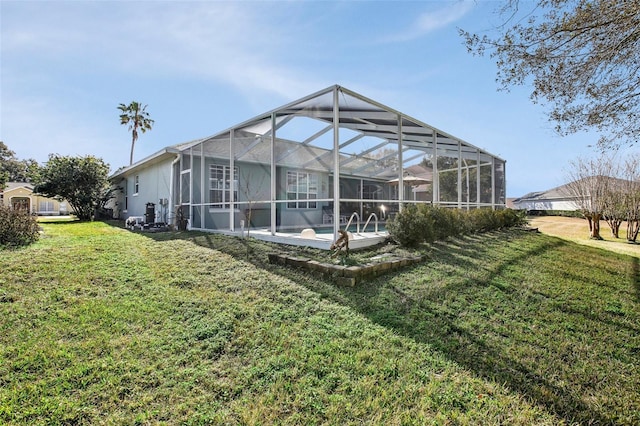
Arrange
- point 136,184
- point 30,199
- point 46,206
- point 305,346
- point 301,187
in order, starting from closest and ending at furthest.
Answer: point 305,346 < point 301,187 < point 136,184 < point 30,199 < point 46,206

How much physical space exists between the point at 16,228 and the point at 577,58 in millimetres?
11176

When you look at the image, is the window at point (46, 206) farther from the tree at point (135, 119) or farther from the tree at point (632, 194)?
the tree at point (632, 194)

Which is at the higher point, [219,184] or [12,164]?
[12,164]

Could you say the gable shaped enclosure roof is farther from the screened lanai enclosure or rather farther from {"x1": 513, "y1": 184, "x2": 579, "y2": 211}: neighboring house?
{"x1": 513, "y1": 184, "x2": 579, "y2": 211}: neighboring house

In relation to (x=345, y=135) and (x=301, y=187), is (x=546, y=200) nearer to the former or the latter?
(x=345, y=135)

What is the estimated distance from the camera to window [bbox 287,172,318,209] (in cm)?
1053

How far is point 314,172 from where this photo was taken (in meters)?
11.1

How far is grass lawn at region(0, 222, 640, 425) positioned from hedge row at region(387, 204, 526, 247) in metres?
1.48

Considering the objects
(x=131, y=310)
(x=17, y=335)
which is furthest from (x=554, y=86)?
(x=17, y=335)

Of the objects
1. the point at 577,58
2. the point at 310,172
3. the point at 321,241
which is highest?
the point at 577,58

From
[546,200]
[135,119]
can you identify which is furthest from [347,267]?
[546,200]

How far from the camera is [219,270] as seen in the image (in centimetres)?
513

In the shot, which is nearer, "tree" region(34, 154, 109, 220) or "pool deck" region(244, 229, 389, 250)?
"pool deck" region(244, 229, 389, 250)

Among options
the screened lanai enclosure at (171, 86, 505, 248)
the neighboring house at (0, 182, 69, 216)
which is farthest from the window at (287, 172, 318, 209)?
the neighboring house at (0, 182, 69, 216)
